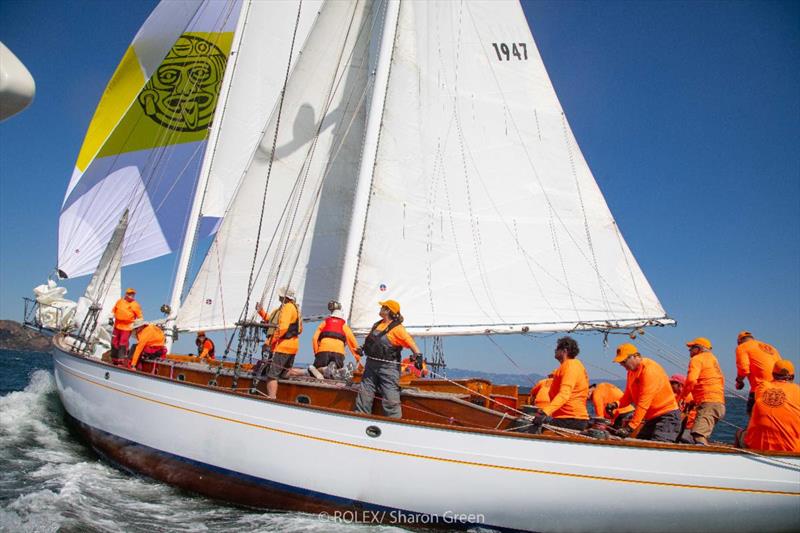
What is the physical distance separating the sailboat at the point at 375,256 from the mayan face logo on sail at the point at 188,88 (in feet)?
0.19

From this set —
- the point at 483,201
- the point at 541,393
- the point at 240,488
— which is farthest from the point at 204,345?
the point at 541,393

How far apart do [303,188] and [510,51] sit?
221 inches

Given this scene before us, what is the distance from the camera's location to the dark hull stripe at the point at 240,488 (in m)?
5.86

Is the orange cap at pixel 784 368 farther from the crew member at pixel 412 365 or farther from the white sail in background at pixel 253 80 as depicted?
the white sail in background at pixel 253 80

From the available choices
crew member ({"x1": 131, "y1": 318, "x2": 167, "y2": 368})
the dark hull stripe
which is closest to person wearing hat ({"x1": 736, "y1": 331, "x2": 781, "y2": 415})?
the dark hull stripe

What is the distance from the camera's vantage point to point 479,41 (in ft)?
37.0

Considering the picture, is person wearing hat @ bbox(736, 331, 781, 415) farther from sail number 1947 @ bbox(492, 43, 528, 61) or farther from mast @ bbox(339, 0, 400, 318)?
sail number 1947 @ bbox(492, 43, 528, 61)

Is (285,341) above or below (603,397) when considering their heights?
above

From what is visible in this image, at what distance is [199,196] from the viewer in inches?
476

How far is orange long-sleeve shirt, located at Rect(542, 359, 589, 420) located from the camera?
19.6 ft

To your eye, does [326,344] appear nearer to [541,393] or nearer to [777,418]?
[541,393]

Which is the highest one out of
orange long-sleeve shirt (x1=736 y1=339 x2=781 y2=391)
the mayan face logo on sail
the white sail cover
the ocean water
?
the mayan face logo on sail

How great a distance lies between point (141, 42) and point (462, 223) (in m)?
10.2

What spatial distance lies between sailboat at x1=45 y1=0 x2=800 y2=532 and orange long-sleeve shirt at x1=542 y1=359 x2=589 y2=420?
49 cm
